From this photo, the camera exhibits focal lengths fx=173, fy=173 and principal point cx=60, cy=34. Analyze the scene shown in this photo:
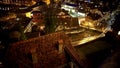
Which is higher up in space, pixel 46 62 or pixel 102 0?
pixel 102 0

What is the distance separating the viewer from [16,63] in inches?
311

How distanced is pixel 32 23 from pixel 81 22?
4960 millimetres

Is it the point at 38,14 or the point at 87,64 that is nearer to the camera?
the point at 87,64

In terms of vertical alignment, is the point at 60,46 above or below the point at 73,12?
above

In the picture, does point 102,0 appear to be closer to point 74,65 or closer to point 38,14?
point 38,14

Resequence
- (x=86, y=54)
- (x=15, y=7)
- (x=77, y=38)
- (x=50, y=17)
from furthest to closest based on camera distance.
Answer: (x=15, y=7) < (x=77, y=38) < (x=50, y=17) < (x=86, y=54)

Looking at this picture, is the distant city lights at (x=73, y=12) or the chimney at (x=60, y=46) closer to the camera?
the chimney at (x=60, y=46)

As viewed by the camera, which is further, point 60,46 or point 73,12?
point 73,12

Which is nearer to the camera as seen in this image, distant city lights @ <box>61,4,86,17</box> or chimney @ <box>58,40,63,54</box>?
chimney @ <box>58,40,63,54</box>

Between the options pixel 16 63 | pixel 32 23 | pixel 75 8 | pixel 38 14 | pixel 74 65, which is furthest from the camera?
pixel 75 8

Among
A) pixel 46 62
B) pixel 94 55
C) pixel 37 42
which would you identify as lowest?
pixel 94 55

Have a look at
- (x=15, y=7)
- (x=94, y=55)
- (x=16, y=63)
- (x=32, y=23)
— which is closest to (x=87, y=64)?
(x=94, y=55)

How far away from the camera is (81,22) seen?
16906mm

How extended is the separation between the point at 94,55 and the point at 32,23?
612 centimetres
